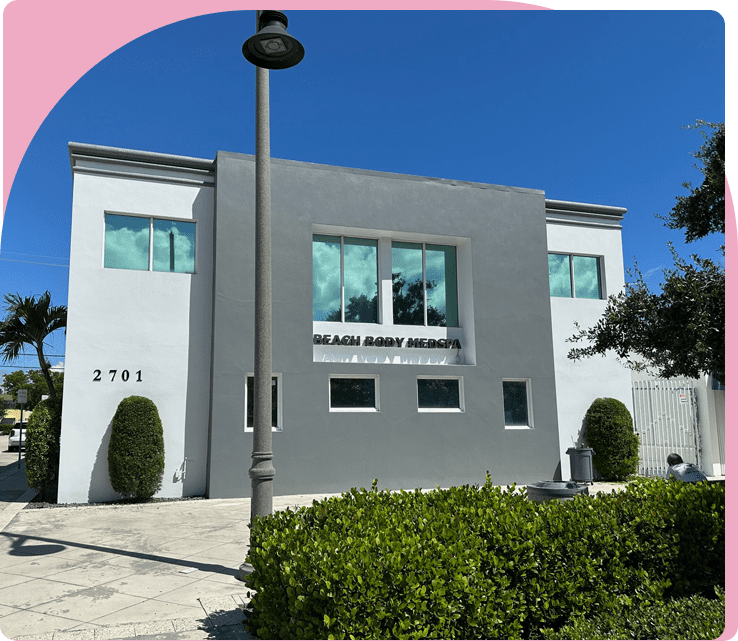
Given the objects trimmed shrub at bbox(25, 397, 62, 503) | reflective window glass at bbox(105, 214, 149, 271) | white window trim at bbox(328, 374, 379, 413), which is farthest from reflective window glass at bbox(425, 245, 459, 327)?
trimmed shrub at bbox(25, 397, 62, 503)

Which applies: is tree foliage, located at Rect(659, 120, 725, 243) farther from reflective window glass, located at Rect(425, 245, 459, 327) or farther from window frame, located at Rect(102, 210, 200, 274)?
window frame, located at Rect(102, 210, 200, 274)

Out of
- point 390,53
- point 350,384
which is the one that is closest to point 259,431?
point 390,53

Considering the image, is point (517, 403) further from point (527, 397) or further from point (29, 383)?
point (29, 383)

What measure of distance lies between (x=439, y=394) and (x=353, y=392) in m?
2.17

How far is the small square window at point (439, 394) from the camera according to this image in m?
14.9

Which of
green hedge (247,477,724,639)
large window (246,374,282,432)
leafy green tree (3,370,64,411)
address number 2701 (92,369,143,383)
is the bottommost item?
green hedge (247,477,724,639)

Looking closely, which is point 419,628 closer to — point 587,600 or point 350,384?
point 587,600

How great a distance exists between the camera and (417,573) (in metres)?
3.70

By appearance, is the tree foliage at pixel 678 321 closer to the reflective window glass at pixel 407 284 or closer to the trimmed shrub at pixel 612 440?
the reflective window glass at pixel 407 284

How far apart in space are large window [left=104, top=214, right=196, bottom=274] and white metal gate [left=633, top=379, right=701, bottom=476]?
1238cm

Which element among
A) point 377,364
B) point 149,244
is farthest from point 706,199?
Result: point 149,244

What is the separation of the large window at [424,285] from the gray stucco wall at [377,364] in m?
0.62

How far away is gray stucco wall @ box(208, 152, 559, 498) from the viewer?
44.0 feet

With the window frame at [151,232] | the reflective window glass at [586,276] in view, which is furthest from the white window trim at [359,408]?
the reflective window glass at [586,276]
